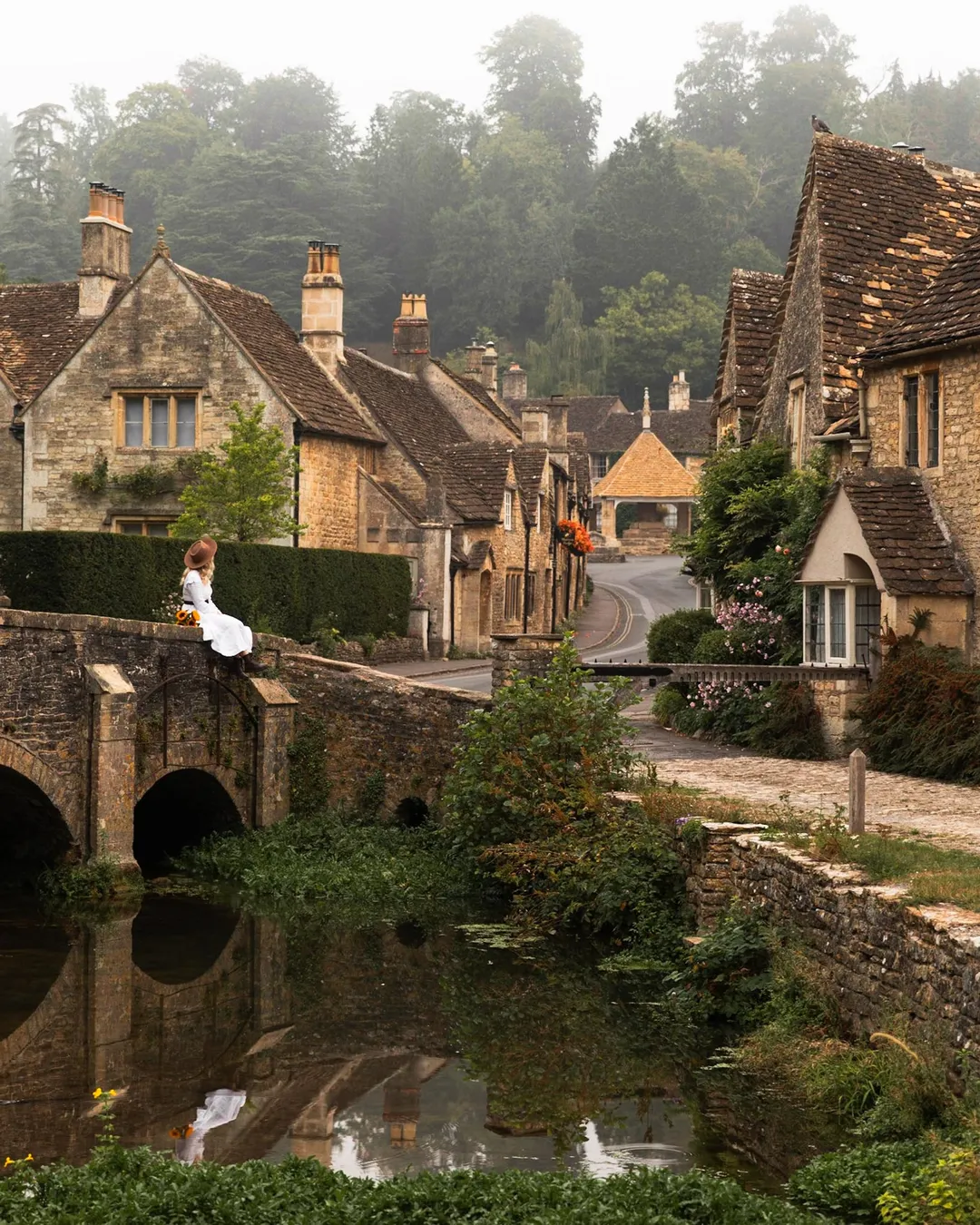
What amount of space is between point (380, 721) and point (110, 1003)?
7.74 metres

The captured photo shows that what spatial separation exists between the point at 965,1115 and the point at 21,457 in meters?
33.5

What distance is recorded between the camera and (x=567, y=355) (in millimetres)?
101562

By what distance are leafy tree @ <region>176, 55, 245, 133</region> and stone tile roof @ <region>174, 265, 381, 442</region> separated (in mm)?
95549

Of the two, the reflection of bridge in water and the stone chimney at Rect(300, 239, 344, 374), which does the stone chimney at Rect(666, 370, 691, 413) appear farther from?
the reflection of bridge in water

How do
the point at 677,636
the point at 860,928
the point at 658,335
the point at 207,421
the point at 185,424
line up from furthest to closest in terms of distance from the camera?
the point at 658,335 → the point at 185,424 → the point at 207,421 → the point at 677,636 → the point at 860,928

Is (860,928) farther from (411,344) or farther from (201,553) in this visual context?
(411,344)

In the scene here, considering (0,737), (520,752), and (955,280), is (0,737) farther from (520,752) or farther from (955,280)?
(955,280)

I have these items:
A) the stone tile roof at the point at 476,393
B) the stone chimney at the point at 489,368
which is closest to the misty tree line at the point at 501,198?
the stone chimney at the point at 489,368

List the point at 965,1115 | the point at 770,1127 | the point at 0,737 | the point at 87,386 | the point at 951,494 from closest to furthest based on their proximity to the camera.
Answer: the point at 965,1115
the point at 770,1127
the point at 0,737
the point at 951,494
the point at 87,386

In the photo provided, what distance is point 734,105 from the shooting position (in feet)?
430

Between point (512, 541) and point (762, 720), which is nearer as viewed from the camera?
point (762, 720)

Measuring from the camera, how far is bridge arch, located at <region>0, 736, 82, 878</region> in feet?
61.9

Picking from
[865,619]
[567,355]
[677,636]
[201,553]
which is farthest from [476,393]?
[567,355]

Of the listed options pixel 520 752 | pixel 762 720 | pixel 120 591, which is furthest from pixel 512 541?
pixel 520 752
